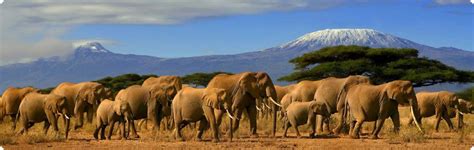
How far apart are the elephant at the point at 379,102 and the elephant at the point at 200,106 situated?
338 cm

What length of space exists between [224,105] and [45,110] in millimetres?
5269

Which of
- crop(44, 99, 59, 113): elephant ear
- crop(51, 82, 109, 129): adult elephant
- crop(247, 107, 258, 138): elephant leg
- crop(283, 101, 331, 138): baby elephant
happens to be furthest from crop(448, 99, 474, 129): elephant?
crop(44, 99, 59, 113): elephant ear

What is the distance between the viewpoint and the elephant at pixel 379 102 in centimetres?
2372

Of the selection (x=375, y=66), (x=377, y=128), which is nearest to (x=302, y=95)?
(x=377, y=128)

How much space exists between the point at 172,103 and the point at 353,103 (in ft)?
14.8

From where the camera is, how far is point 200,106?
22938mm

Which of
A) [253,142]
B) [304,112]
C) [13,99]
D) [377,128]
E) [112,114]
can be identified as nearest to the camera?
[253,142]

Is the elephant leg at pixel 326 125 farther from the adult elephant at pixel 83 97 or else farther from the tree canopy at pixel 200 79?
the tree canopy at pixel 200 79

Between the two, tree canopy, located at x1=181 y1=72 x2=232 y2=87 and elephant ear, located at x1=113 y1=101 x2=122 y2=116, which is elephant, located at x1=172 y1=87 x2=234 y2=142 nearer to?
elephant ear, located at x1=113 y1=101 x2=122 y2=116

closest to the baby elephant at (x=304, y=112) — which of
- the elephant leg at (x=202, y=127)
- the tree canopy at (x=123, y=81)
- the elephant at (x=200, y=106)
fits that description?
the elephant at (x=200, y=106)

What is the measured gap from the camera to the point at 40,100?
25.4 meters

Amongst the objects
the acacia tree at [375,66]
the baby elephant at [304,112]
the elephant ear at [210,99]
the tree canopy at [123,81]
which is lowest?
the tree canopy at [123,81]

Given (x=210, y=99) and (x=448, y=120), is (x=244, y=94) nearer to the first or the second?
(x=210, y=99)

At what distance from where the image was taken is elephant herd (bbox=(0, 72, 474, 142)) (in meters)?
23.2
